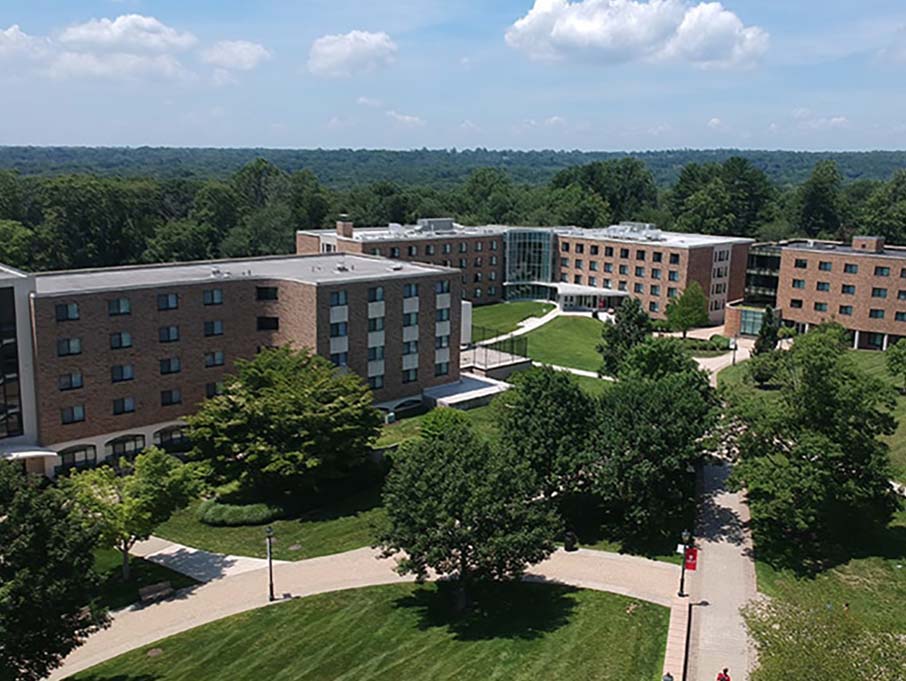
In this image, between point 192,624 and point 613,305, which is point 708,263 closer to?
point 613,305

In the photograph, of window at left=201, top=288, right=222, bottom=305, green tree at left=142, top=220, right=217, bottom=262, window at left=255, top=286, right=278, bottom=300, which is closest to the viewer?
window at left=201, top=288, right=222, bottom=305

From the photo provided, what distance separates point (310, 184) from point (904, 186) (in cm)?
10795

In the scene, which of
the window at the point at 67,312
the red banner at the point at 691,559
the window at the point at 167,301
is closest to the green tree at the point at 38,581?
the window at the point at 67,312

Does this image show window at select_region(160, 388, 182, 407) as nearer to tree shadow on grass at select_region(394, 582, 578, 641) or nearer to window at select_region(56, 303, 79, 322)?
window at select_region(56, 303, 79, 322)

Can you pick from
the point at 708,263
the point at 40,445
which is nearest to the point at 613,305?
the point at 708,263

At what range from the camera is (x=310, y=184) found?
511ft

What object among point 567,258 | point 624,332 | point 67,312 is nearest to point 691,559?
point 624,332

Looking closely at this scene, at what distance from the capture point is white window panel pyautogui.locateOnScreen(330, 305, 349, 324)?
188 feet

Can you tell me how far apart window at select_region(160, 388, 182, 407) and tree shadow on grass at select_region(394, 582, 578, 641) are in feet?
84.6

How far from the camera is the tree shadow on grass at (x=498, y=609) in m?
32.5

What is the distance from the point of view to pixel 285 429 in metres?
46.0

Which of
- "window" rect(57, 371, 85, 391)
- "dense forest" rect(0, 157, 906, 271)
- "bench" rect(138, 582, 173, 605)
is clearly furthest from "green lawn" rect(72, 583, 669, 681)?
"dense forest" rect(0, 157, 906, 271)

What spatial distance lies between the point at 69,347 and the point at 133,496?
16.8m

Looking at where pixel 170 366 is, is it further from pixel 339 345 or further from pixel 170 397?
pixel 339 345
